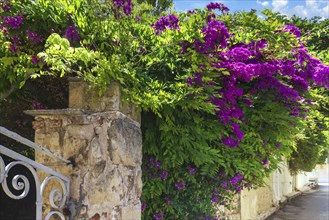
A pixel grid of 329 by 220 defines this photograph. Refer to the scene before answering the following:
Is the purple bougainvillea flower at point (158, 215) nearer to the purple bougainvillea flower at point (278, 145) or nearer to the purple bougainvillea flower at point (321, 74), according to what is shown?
the purple bougainvillea flower at point (278, 145)

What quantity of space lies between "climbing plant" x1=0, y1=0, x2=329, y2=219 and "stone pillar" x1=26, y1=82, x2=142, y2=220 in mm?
160

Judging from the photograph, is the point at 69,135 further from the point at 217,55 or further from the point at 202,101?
the point at 217,55

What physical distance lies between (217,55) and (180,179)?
119 centimetres

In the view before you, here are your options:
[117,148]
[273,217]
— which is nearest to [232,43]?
[117,148]

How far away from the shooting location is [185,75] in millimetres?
2957

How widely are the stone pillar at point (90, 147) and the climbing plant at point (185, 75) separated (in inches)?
6.3

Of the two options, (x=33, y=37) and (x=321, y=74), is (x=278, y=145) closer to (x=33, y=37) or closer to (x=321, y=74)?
(x=321, y=74)

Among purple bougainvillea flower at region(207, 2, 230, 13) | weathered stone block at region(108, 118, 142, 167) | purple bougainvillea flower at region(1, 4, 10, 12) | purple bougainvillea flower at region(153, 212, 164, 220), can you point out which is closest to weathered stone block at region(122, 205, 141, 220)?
weathered stone block at region(108, 118, 142, 167)

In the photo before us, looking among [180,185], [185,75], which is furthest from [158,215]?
[185,75]

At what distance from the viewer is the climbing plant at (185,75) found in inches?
101

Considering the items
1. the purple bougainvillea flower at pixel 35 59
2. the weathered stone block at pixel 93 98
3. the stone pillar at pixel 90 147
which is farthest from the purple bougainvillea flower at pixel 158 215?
the purple bougainvillea flower at pixel 35 59

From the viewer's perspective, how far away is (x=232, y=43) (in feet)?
11.8

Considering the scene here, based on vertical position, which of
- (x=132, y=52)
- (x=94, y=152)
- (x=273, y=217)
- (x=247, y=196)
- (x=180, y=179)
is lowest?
(x=273, y=217)

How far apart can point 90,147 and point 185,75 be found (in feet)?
3.23
